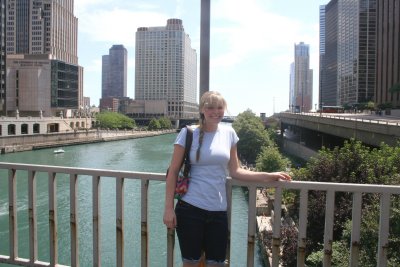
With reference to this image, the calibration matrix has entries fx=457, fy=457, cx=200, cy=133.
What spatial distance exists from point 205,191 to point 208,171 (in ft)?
0.61

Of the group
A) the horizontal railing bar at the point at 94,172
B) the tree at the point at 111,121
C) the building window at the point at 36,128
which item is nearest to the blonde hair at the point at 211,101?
the horizontal railing bar at the point at 94,172

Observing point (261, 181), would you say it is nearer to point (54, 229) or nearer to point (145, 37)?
point (54, 229)

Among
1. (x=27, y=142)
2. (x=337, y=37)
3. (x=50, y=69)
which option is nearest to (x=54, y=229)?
(x=27, y=142)

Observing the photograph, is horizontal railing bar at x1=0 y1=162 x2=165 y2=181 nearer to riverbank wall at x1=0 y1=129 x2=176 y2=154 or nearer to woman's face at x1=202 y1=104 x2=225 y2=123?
woman's face at x1=202 y1=104 x2=225 y2=123

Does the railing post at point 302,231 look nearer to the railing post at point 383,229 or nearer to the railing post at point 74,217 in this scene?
the railing post at point 383,229

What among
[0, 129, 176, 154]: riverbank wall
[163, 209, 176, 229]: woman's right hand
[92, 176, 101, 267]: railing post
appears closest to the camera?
[163, 209, 176, 229]: woman's right hand

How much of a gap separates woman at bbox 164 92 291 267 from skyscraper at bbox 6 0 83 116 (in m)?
144

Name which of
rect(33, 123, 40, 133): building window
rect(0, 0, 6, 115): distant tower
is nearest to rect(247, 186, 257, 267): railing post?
rect(33, 123, 40, 133): building window

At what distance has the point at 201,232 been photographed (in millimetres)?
4285

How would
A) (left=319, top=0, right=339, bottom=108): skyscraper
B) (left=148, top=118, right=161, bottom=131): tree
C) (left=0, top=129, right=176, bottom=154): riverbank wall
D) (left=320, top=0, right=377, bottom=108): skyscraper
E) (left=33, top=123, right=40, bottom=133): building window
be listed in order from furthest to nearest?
(left=148, top=118, right=161, bottom=131): tree < (left=319, top=0, right=339, bottom=108): skyscraper < (left=320, top=0, right=377, bottom=108): skyscraper < (left=33, top=123, right=40, bottom=133): building window < (left=0, top=129, right=176, bottom=154): riverbank wall

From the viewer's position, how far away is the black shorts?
13.9ft

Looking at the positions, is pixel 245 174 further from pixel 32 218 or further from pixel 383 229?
pixel 32 218

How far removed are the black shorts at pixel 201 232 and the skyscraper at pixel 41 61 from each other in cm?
14376

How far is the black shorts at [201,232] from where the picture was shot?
4238 millimetres
